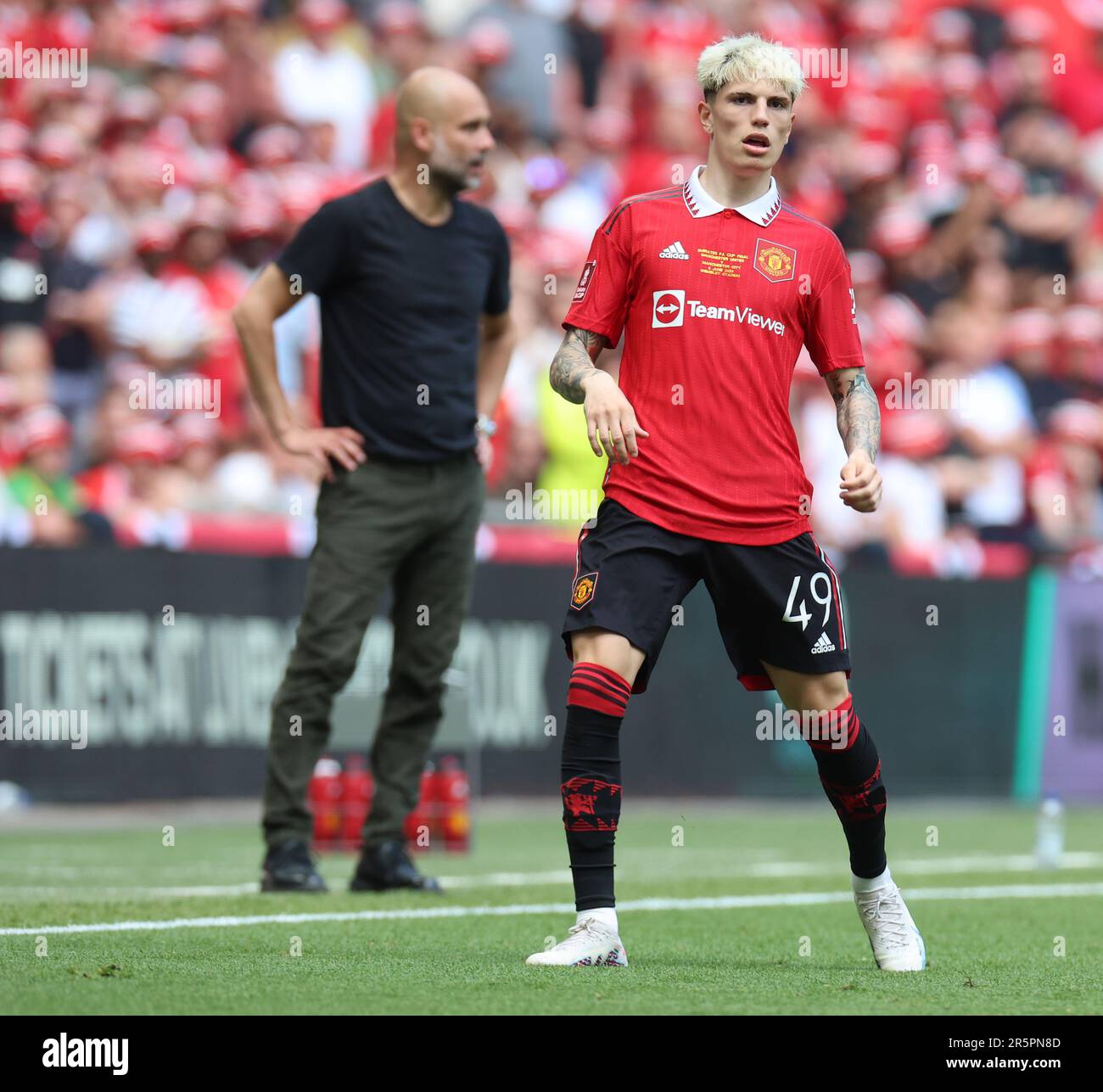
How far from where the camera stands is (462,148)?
25.6 feet

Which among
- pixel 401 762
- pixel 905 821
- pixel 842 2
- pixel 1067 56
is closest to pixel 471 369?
pixel 401 762

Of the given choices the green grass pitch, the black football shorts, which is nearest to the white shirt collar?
the black football shorts

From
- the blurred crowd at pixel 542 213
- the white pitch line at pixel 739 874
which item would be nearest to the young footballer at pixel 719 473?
the white pitch line at pixel 739 874

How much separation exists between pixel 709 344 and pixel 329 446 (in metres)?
2.34

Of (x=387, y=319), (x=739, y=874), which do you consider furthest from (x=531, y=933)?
(x=739, y=874)

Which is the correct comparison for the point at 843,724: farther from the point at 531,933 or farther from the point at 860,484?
the point at 531,933

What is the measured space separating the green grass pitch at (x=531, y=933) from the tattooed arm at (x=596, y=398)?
1268mm

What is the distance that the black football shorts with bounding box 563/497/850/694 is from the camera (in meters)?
5.55

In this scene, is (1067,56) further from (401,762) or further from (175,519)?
(401,762)

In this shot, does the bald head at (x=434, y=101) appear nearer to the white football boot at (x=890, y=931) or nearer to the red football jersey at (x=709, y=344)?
the red football jersey at (x=709, y=344)

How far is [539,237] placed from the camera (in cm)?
1636

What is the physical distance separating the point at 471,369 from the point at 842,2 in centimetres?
1434

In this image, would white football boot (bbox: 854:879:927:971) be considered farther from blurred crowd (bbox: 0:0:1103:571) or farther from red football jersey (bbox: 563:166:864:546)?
blurred crowd (bbox: 0:0:1103:571)

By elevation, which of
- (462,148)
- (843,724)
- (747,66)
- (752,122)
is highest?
(462,148)
